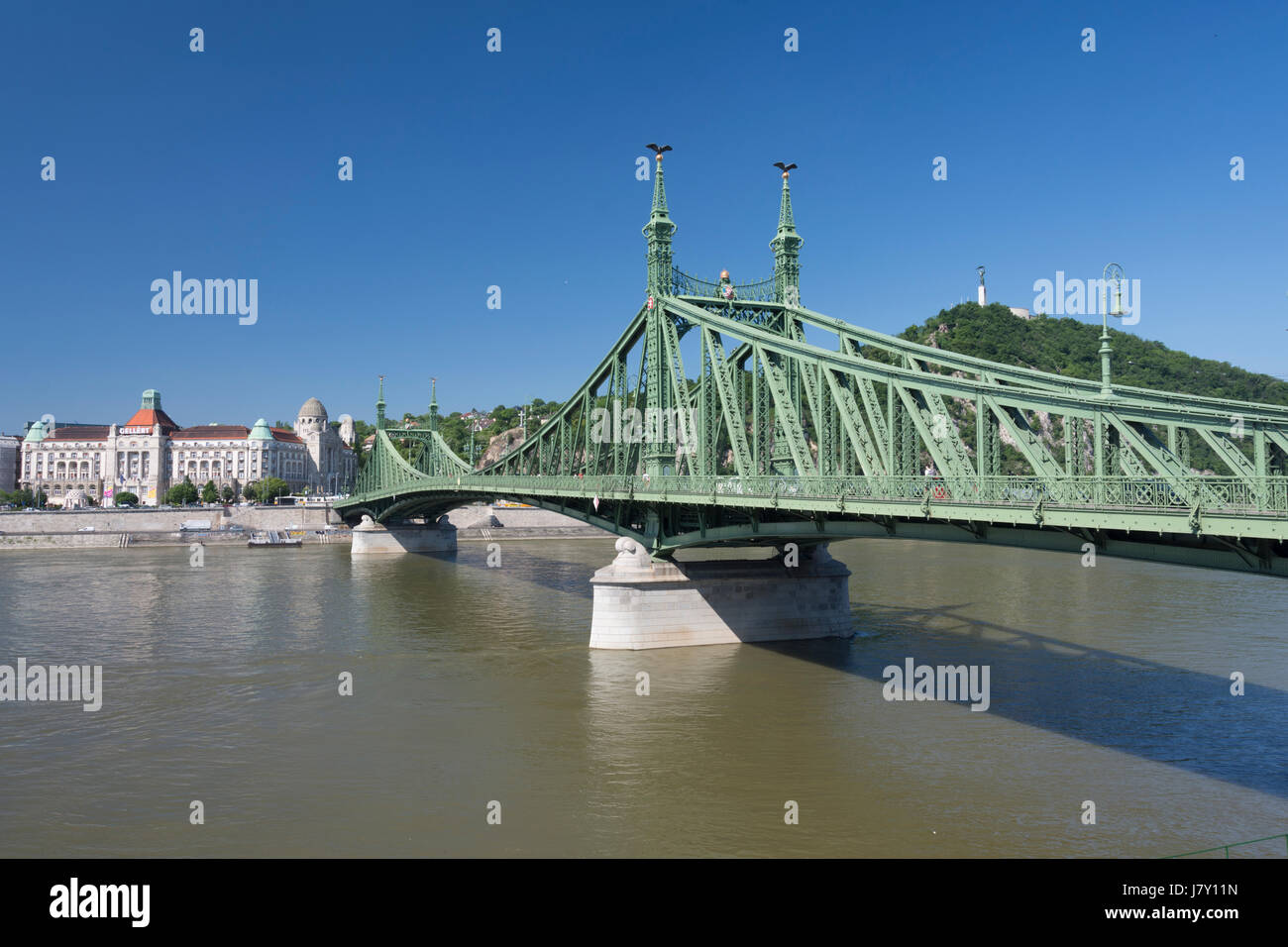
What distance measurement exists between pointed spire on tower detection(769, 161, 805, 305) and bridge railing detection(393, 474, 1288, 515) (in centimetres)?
1020

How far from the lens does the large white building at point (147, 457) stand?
136000 millimetres

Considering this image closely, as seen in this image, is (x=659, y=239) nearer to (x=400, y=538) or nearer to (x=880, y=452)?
(x=880, y=452)

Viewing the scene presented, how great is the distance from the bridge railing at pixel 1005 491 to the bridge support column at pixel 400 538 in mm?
51437

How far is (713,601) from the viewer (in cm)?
2942

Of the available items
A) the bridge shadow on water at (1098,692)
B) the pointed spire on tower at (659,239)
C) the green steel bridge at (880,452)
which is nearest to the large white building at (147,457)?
the green steel bridge at (880,452)

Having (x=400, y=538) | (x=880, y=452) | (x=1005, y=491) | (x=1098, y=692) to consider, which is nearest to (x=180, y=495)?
(x=400, y=538)

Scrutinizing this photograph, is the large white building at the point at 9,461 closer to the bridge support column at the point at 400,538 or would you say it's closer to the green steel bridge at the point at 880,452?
the bridge support column at the point at 400,538

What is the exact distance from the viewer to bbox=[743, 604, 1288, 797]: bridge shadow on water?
17.3 m

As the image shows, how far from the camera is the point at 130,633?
33.1 m

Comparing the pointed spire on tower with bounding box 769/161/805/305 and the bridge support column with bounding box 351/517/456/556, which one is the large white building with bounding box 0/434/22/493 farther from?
the pointed spire on tower with bounding box 769/161/805/305

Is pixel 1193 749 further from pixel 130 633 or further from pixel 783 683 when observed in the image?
pixel 130 633

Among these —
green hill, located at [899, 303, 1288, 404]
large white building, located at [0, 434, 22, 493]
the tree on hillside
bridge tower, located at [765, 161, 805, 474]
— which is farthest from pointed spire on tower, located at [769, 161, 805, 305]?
large white building, located at [0, 434, 22, 493]

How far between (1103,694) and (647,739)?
1219 cm
